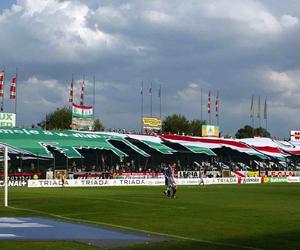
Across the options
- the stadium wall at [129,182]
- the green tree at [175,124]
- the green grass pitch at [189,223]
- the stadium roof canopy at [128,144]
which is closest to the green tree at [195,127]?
the green tree at [175,124]

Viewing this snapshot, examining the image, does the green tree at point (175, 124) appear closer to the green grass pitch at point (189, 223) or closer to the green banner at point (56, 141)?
the green banner at point (56, 141)

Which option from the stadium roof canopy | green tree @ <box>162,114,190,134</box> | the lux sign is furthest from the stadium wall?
green tree @ <box>162,114,190,134</box>

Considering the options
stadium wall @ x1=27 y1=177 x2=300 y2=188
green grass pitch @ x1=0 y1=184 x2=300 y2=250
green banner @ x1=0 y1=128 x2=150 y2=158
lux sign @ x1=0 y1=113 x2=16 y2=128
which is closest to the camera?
green grass pitch @ x1=0 y1=184 x2=300 y2=250

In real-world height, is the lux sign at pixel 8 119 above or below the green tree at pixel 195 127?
below

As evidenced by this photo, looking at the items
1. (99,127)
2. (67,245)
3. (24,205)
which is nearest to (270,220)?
(67,245)

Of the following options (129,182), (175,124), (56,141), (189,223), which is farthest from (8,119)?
(175,124)

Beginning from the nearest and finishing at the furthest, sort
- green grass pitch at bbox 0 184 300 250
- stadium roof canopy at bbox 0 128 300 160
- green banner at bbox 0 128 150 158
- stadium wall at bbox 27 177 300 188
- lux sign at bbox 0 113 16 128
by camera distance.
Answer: green grass pitch at bbox 0 184 300 250 → stadium wall at bbox 27 177 300 188 → green banner at bbox 0 128 150 158 → stadium roof canopy at bbox 0 128 300 160 → lux sign at bbox 0 113 16 128

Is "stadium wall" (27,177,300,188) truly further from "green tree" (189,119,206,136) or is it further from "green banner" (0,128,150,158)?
"green tree" (189,119,206,136)

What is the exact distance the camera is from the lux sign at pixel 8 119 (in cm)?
9431

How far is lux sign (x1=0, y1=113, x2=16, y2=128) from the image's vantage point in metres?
94.3

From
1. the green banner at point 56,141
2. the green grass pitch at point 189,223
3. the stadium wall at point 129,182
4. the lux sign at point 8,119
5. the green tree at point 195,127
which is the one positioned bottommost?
the green grass pitch at point 189,223

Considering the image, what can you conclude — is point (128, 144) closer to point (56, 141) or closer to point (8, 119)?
point (56, 141)

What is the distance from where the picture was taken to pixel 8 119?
9488cm

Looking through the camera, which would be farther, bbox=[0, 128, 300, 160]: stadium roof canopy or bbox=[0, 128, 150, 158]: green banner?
bbox=[0, 128, 300, 160]: stadium roof canopy
